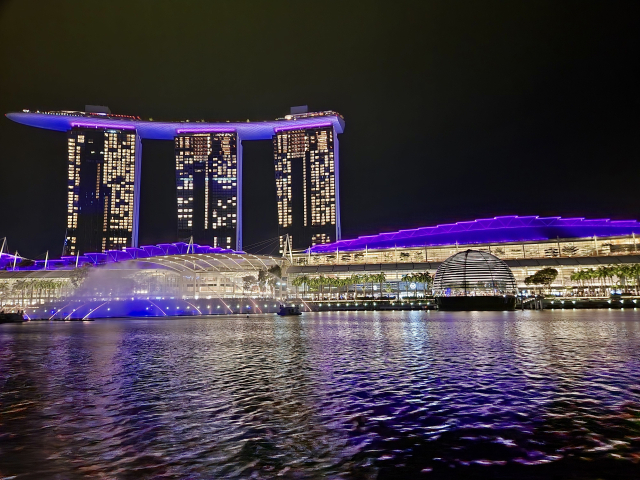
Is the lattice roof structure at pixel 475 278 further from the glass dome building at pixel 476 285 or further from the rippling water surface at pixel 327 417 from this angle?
the rippling water surface at pixel 327 417

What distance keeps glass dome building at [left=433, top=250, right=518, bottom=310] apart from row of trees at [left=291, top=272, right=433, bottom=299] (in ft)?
89.6

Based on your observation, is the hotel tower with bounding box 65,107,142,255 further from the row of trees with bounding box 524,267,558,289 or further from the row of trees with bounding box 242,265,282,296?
the row of trees with bounding box 524,267,558,289

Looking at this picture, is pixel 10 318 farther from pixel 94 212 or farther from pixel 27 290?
pixel 94 212

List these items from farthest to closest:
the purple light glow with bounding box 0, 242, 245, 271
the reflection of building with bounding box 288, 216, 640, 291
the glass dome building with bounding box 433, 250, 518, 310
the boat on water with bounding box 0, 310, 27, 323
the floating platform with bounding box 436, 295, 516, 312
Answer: the purple light glow with bounding box 0, 242, 245, 271
the reflection of building with bounding box 288, 216, 640, 291
the glass dome building with bounding box 433, 250, 518, 310
the floating platform with bounding box 436, 295, 516, 312
the boat on water with bounding box 0, 310, 27, 323

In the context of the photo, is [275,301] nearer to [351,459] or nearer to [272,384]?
[272,384]

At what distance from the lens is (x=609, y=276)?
98.7 metres

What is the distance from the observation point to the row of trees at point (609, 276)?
93.7 meters

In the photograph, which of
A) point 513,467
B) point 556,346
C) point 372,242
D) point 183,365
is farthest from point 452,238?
point 513,467

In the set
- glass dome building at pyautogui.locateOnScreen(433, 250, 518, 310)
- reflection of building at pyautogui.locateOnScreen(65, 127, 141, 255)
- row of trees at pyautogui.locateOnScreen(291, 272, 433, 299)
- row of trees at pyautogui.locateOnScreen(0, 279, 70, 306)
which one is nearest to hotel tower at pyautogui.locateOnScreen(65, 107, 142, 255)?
reflection of building at pyautogui.locateOnScreen(65, 127, 141, 255)

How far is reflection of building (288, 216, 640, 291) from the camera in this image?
11344 centimetres

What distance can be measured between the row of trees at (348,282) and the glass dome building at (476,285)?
27306 mm

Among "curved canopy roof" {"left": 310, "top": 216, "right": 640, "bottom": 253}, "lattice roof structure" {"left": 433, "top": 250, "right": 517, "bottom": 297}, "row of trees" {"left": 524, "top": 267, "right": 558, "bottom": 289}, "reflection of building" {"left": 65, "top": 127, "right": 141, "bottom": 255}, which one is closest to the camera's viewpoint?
"lattice roof structure" {"left": 433, "top": 250, "right": 517, "bottom": 297}

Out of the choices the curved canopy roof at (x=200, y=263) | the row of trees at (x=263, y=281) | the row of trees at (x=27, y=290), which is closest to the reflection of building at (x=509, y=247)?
the row of trees at (x=263, y=281)

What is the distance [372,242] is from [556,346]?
400ft
